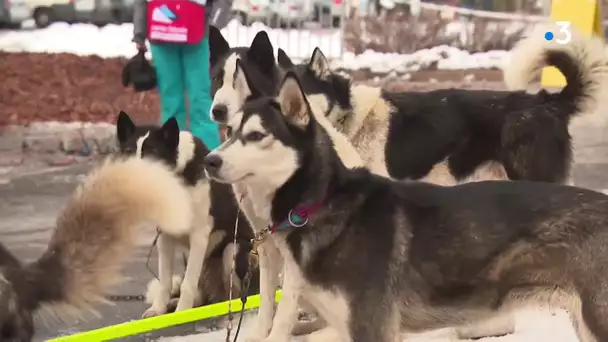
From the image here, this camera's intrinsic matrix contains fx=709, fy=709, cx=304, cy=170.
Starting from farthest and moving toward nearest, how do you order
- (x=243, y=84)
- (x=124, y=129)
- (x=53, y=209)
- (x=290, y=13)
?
1. (x=290, y=13)
2. (x=53, y=209)
3. (x=124, y=129)
4. (x=243, y=84)

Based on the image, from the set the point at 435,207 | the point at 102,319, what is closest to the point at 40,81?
the point at 102,319

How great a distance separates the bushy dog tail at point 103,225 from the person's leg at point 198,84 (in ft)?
5.89

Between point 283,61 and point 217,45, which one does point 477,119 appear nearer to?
point 283,61

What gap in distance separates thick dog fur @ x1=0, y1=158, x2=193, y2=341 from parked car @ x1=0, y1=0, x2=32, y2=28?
4.84 meters

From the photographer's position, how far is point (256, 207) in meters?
2.14

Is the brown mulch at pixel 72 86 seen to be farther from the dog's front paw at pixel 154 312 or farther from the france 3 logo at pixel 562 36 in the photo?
the dog's front paw at pixel 154 312

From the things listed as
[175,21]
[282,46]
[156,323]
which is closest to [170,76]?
[175,21]

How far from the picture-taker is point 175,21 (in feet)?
11.4

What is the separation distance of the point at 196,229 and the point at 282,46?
3.27m

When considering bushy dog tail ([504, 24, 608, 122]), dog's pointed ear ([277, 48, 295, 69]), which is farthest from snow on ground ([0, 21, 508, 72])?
bushy dog tail ([504, 24, 608, 122])

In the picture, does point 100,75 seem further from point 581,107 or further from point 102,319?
point 581,107

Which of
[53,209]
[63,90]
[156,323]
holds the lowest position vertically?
[53,209]

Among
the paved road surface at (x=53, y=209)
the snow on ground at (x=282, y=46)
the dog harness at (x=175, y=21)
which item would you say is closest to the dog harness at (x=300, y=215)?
the paved road surface at (x=53, y=209)

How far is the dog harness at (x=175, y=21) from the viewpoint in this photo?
3469 millimetres
